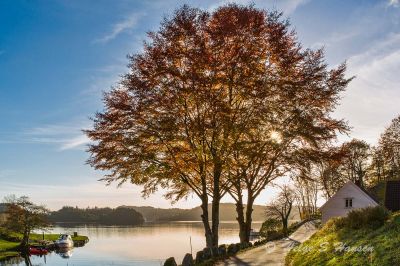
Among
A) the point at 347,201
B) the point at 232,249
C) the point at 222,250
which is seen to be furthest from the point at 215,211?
the point at 347,201

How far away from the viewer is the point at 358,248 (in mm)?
12906

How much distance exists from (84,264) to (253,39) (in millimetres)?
40319

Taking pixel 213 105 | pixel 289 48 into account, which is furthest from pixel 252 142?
pixel 289 48

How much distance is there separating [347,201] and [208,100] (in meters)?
35.1

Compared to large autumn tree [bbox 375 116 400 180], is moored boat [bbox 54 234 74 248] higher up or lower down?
lower down

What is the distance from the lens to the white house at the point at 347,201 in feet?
159

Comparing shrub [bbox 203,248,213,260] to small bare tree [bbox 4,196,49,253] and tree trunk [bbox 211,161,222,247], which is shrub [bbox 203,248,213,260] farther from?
small bare tree [bbox 4,196,49,253]

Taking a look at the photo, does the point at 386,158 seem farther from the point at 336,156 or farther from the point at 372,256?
the point at 372,256

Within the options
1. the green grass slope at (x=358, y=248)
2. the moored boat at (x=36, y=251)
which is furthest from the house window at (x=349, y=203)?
the moored boat at (x=36, y=251)

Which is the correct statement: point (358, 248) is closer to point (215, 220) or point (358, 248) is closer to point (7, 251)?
point (215, 220)

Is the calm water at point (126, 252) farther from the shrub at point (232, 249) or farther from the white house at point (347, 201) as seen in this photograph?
the white house at point (347, 201)

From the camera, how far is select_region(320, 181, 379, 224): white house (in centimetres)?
4831

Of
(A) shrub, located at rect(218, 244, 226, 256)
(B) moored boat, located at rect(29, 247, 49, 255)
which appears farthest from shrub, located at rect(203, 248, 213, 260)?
(B) moored boat, located at rect(29, 247, 49, 255)

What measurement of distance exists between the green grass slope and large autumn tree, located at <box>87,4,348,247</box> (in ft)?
23.6
